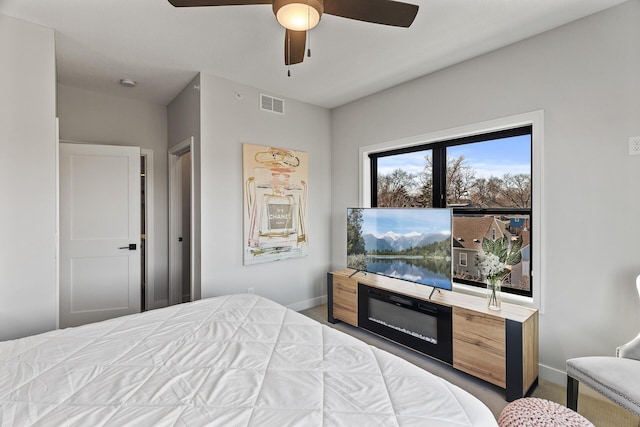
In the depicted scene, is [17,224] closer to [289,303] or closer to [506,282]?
[289,303]

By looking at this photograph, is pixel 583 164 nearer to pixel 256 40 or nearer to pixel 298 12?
pixel 298 12

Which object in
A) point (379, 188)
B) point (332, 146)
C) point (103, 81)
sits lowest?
point (379, 188)

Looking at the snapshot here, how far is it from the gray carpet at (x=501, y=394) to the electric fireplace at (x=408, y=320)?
0.29 feet

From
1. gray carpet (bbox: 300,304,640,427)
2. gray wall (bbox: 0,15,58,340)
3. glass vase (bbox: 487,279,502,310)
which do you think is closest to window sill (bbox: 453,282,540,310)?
glass vase (bbox: 487,279,502,310)

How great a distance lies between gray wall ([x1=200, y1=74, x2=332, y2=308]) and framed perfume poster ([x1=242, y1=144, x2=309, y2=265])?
84 mm

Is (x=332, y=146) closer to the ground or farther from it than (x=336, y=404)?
farther from it

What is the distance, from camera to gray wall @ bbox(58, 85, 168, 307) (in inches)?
133

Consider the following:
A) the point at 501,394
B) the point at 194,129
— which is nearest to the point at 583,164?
the point at 501,394

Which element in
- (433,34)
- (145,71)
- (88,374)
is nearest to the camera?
(88,374)

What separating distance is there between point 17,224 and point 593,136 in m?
4.10

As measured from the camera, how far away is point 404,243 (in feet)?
9.66

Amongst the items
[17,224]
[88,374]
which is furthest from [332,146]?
[88,374]

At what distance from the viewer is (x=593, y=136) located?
6.98 feet

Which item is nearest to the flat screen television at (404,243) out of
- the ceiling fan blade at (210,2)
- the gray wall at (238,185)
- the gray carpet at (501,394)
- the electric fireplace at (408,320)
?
the electric fireplace at (408,320)
